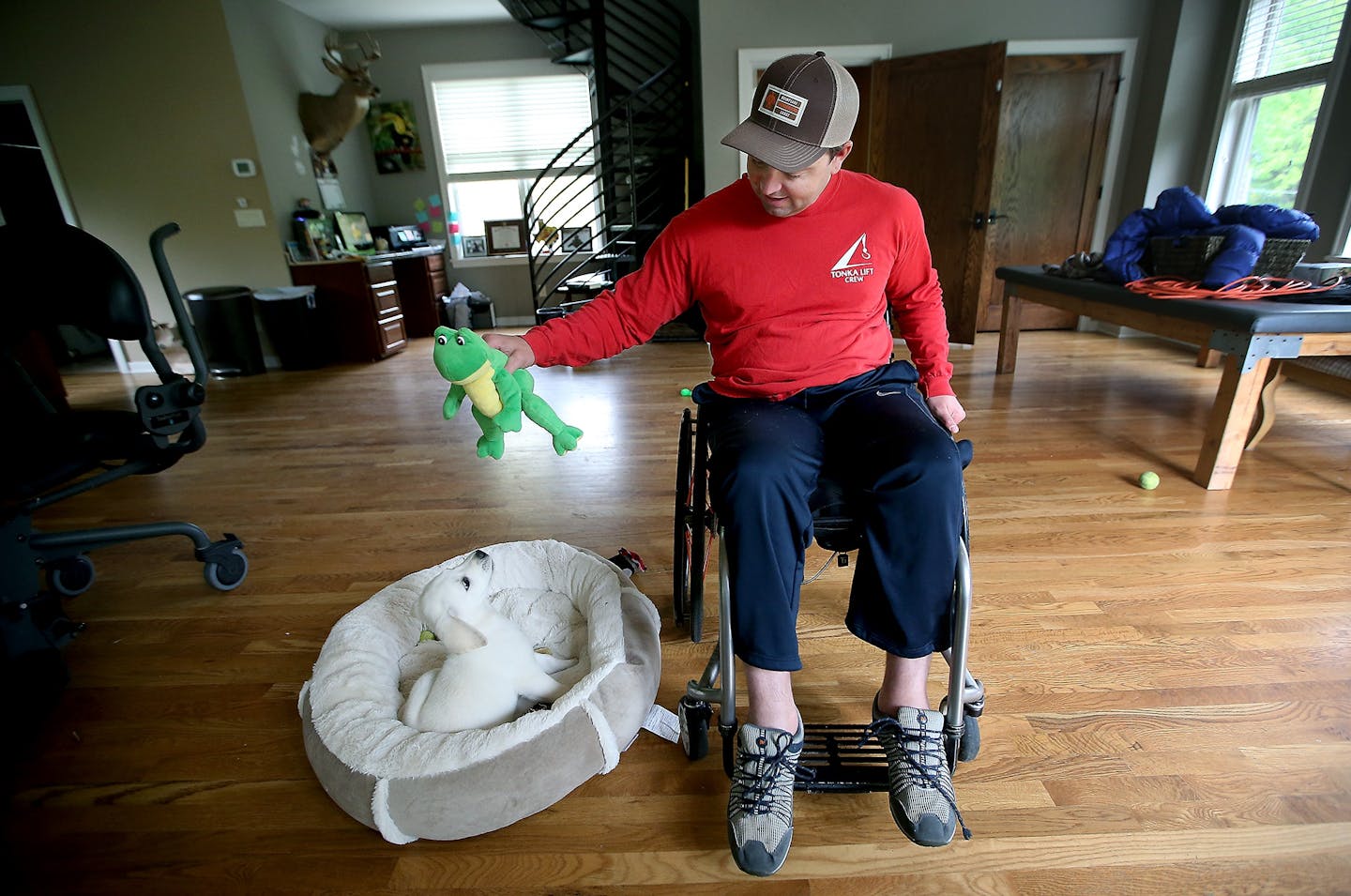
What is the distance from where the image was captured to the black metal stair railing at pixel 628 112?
4.82 meters

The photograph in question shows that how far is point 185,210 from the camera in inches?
179

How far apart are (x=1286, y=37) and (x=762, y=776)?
5.07 meters

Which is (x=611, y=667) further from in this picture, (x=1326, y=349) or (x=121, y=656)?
(x=1326, y=349)

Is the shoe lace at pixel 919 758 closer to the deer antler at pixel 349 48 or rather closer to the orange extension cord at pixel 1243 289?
the orange extension cord at pixel 1243 289

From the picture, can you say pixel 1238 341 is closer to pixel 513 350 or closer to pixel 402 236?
pixel 513 350

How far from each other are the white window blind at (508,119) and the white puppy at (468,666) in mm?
5811

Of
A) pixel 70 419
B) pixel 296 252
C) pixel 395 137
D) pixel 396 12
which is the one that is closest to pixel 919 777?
pixel 70 419

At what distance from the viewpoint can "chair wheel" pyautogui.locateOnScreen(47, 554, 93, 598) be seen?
1.71 metres

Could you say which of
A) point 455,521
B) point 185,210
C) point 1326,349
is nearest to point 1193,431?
point 1326,349

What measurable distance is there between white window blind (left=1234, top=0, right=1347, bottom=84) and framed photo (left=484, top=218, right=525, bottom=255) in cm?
545

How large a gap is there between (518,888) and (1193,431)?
122 inches

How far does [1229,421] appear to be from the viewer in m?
2.13

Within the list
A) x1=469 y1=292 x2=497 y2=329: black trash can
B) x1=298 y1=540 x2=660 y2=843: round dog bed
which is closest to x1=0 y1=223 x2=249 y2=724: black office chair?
x1=298 y1=540 x2=660 y2=843: round dog bed

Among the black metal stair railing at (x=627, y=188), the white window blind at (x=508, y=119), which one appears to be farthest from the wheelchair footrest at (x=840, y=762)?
the white window blind at (x=508, y=119)
